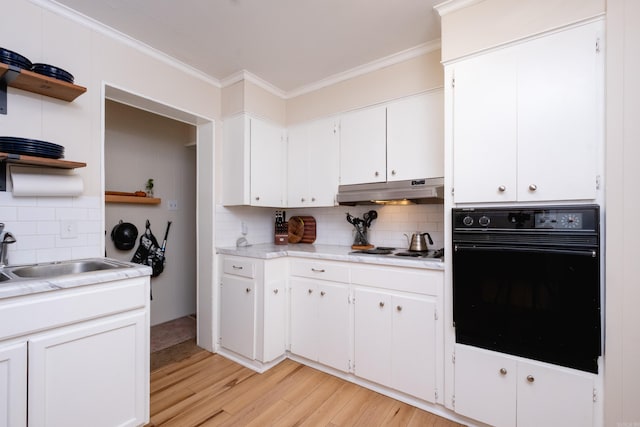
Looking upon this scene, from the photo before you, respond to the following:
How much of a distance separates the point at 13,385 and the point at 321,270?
1.74 m

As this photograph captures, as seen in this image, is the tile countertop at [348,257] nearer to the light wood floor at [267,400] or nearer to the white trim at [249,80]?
the light wood floor at [267,400]

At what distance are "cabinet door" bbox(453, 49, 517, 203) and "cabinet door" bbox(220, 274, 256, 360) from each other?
70.2 inches

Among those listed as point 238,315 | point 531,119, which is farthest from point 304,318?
point 531,119

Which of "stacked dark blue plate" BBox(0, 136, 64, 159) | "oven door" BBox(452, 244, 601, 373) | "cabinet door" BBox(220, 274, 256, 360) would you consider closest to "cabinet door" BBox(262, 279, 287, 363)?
"cabinet door" BBox(220, 274, 256, 360)

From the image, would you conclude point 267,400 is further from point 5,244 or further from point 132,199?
point 132,199

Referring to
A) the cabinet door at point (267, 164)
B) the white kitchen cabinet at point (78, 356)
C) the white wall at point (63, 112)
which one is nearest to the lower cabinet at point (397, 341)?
the cabinet door at point (267, 164)

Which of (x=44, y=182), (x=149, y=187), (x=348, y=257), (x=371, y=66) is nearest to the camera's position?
(x=44, y=182)

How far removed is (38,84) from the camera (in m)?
1.62

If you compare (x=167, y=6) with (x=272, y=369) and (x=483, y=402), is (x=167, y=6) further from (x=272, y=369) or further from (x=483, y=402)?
(x=483, y=402)

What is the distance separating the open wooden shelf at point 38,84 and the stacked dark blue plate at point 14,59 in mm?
61

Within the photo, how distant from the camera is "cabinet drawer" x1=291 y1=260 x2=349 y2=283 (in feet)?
7.39

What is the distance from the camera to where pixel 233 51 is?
92.0 inches

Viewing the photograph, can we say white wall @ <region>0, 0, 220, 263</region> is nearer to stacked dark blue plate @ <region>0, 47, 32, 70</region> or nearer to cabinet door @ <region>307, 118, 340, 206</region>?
stacked dark blue plate @ <region>0, 47, 32, 70</region>

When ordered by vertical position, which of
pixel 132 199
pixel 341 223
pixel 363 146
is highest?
pixel 363 146
